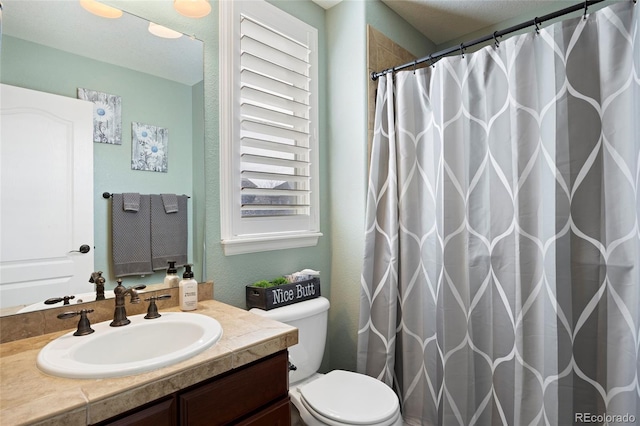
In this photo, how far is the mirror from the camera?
1.14 m

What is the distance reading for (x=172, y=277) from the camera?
1429 millimetres

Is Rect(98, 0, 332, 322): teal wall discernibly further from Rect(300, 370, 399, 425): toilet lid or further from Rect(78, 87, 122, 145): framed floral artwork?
Rect(300, 370, 399, 425): toilet lid

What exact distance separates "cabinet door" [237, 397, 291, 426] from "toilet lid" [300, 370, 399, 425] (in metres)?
0.28

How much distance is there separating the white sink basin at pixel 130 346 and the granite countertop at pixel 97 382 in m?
0.02

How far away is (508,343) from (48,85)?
208cm

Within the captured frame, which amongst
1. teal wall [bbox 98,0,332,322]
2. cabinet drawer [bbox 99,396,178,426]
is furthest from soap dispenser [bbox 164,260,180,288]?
cabinet drawer [bbox 99,396,178,426]

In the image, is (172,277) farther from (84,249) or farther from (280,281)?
(280,281)

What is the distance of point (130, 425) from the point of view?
0.79 m

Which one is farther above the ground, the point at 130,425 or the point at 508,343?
the point at 130,425

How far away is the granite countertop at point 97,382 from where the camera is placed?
2.32 feet

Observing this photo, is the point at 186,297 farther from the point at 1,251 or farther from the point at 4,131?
the point at 4,131

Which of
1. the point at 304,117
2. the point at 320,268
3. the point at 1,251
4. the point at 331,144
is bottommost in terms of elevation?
the point at 320,268

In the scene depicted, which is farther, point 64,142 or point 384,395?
point 384,395

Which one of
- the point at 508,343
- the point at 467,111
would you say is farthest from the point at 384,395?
the point at 467,111
